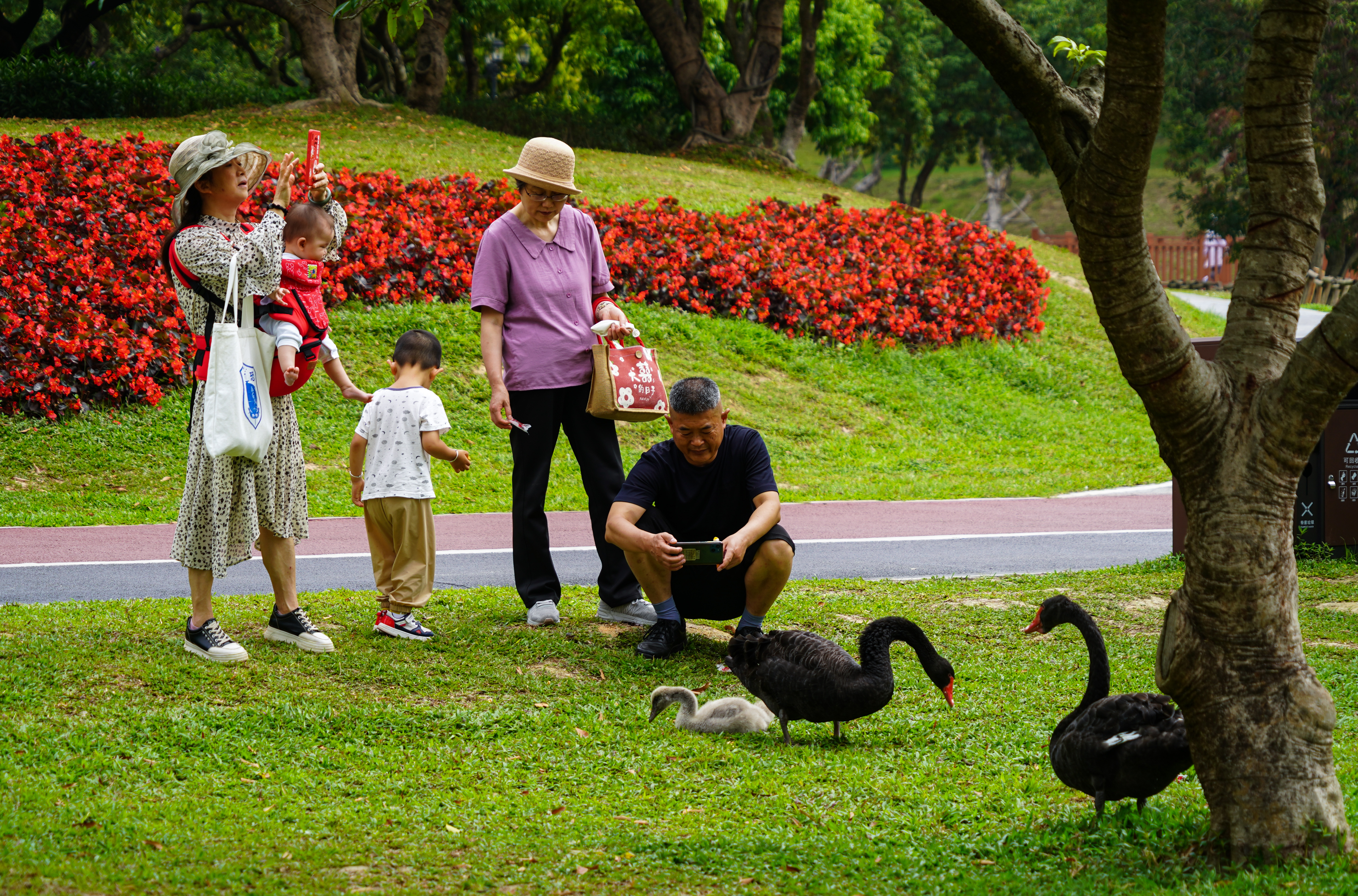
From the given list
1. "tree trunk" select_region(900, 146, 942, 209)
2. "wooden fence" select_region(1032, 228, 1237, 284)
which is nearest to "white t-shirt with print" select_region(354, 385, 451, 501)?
"wooden fence" select_region(1032, 228, 1237, 284)

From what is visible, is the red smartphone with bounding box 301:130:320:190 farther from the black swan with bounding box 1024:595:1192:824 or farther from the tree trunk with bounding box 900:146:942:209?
the tree trunk with bounding box 900:146:942:209

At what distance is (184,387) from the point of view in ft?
41.1

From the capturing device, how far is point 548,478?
6.51m

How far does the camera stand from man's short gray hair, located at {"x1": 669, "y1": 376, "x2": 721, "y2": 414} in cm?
566

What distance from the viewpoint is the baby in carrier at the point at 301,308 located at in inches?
213

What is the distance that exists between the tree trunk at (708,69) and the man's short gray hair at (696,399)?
74.9 feet

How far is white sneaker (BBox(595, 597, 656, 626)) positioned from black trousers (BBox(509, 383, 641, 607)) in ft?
0.09

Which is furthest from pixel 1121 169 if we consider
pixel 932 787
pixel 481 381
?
pixel 481 381

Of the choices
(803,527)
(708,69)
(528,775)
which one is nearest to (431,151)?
(708,69)

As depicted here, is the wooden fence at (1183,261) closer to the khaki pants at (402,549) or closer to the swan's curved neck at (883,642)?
the khaki pants at (402,549)

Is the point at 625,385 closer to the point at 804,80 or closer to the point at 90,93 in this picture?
the point at 90,93

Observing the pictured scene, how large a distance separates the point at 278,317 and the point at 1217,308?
2598cm


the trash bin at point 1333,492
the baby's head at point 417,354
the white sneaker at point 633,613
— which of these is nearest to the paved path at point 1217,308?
the trash bin at point 1333,492

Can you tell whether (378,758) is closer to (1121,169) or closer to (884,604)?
(1121,169)
